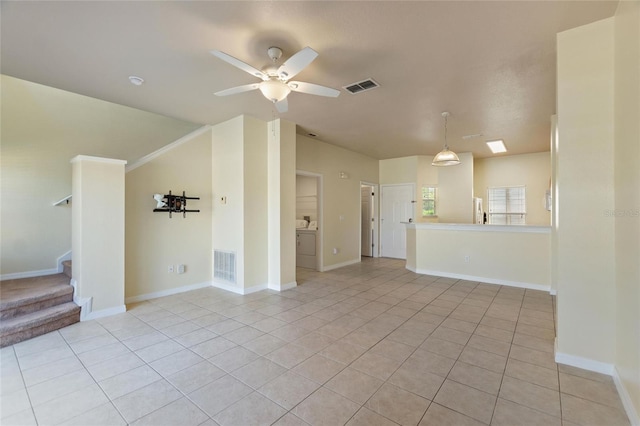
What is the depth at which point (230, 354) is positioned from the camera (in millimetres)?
2443

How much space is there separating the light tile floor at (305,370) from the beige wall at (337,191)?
258 centimetres

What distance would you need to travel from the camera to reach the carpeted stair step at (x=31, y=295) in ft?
9.34

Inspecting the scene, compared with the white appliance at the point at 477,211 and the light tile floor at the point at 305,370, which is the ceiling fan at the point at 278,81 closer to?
the light tile floor at the point at 305,370

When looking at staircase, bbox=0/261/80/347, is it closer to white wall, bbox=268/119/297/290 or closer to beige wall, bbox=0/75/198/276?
beige wall, bbox=0/75/198/276

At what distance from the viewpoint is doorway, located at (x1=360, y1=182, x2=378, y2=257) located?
7730 mm

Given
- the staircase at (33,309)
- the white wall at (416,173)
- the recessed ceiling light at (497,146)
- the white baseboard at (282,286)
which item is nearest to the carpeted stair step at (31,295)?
the staircase at (33,309)

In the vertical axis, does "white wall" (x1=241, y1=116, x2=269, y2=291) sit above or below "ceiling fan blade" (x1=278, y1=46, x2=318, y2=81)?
below

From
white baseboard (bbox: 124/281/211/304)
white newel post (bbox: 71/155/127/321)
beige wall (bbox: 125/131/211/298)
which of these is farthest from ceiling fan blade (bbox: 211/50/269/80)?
white baseboard (bbox: 124/281/211/304)

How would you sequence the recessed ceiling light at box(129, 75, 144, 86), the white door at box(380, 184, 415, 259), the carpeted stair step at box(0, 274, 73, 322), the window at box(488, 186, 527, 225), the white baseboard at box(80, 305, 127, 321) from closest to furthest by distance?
the carpeted stair step at box(0, 274, 73, 322) → the recessed ceiling light at box(129, 75, 144, 86) → the white baseboard at box(80, 305, 127, 321) → the window at box(488, 186, 527, 225) → the white door at box(380, 184, 415, 259)

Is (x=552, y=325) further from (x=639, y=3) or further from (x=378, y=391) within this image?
(x=639, y=3)

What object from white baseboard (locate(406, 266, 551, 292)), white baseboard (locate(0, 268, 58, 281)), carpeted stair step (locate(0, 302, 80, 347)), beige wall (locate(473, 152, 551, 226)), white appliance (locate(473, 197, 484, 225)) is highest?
beige wall (locate(473, 152, 551, 226))

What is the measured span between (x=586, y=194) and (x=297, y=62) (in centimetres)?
249

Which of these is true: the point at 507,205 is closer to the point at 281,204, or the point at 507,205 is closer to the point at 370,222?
the point at 370,222

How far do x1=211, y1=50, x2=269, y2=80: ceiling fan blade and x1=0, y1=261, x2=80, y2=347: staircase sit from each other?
321cm
